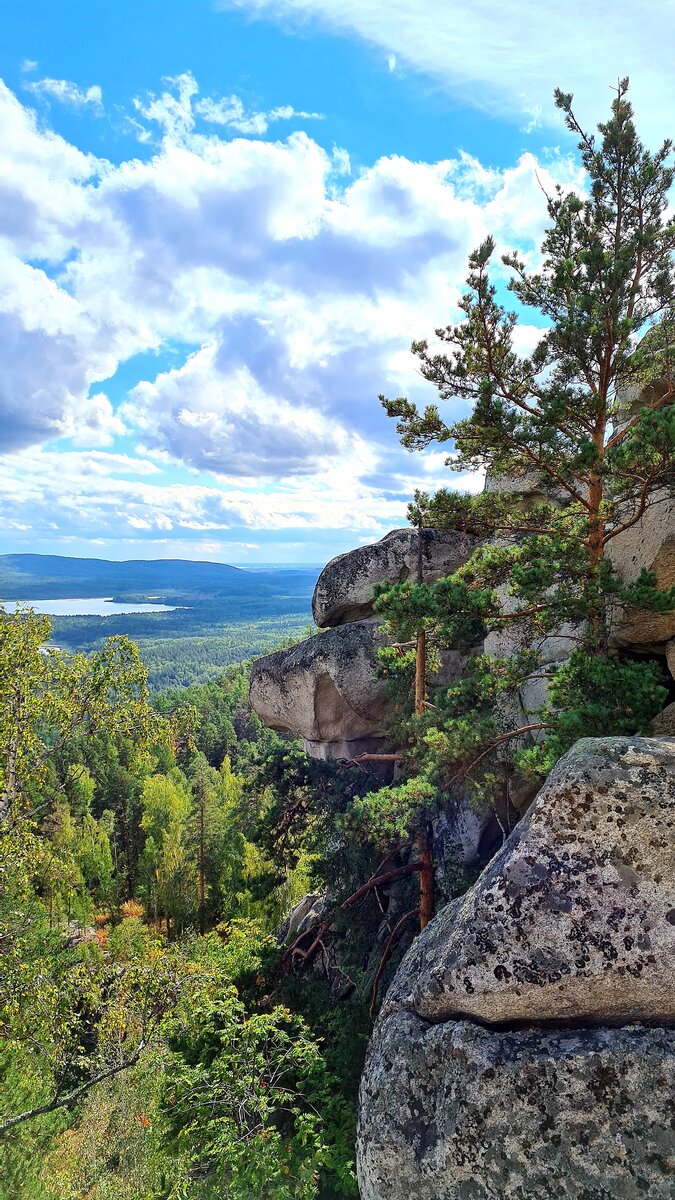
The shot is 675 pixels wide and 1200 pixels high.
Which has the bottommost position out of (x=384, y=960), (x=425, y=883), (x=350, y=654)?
(x=384, y=960)

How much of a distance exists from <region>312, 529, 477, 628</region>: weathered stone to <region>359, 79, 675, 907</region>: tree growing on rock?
7559 millimetres

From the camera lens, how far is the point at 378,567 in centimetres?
A: 1784

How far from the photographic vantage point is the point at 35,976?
9.18 m

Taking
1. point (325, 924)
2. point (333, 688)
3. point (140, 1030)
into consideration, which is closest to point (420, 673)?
point (333, 688)

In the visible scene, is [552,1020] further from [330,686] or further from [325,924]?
[330,686]

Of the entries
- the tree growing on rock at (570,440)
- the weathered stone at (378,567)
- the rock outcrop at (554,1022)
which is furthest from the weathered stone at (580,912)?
the weathered stone at (378,567)

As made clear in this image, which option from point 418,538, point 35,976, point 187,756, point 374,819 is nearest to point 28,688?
point 35,976

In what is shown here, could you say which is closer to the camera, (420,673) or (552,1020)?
(552,1020)

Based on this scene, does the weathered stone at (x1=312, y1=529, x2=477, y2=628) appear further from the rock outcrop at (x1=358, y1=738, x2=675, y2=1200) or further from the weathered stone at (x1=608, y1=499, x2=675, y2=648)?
the rock outcrop at (x1=358, y1=738, x2=675, y2=1200)

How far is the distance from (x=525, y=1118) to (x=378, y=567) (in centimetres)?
1402

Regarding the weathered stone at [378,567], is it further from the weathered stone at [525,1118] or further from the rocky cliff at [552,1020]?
the weathered stone at [525,1118]

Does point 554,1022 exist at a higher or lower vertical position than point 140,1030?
higher

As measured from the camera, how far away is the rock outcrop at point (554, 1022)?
4.64m

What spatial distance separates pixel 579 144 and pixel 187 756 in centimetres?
7072
